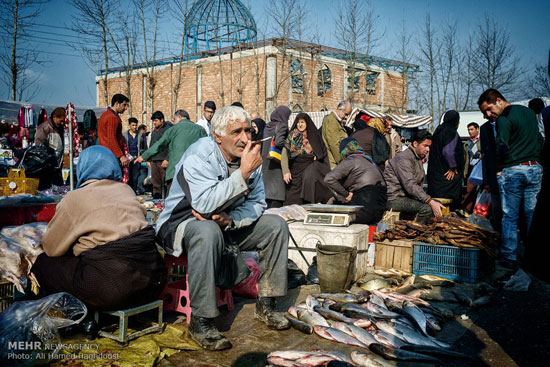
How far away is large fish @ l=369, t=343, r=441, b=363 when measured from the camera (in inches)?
121

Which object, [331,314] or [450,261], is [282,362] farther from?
[450,261]

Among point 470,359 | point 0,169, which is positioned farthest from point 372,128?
point 0,169

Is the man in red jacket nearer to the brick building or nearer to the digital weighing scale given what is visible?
the digital weighing scale

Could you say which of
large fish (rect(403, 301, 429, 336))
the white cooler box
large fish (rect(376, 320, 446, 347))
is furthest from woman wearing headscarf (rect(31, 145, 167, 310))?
the white cooler box

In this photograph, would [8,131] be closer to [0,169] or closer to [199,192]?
[0,169]

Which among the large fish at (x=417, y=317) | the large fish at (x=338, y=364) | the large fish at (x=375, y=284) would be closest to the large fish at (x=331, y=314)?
the large fish at (x=417, y=317)

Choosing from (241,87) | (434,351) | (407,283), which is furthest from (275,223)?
(241,87)

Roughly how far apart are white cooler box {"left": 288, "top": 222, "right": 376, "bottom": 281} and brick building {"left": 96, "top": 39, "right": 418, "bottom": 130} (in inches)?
758

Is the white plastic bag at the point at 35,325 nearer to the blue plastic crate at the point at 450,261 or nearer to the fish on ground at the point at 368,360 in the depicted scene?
the fish on ground at the point at 368,360

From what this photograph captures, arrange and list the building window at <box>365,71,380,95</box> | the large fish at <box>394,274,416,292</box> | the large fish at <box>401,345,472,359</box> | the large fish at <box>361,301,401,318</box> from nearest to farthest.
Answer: the large fish at <box>401,345,472,359</box> < the large fish at <box>361,301,401,318</box> < the large fish at <box>394,274,416,292</box> < the building window at <box>365,71,380,95</box>

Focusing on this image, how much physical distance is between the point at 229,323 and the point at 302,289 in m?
1.35

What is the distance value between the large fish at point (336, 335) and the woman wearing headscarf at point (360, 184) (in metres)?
2.64

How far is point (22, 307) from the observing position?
2883 millimetres

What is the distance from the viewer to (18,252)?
3455 millimetres
